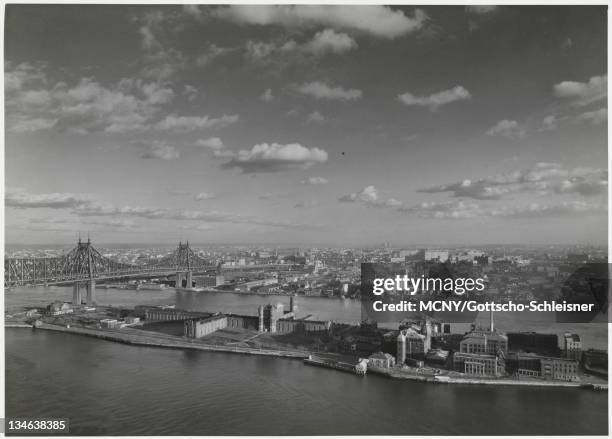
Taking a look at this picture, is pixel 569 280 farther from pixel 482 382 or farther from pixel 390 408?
pixel 390 408

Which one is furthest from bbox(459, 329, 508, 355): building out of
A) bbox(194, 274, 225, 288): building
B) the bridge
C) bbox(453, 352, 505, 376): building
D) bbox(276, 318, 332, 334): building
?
bbox(194, 274, 225, 288): building

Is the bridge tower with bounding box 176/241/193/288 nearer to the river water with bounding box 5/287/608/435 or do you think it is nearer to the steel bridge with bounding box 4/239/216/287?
the steel bridge with bounding box 4/239/216/287

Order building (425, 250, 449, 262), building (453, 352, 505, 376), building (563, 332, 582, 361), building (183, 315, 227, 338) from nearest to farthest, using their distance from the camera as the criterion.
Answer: building (425, 250, 449, 262) < building (453, 352, 505, 376) < building (563, 332, 582, 361) < building (183, 315, 227, 338)

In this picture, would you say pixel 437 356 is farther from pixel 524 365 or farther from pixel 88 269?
pixel 88 269

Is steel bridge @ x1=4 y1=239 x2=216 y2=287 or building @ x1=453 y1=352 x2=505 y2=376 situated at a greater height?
steel bridge @ x1=4 y1=239 x2=216 y2=287

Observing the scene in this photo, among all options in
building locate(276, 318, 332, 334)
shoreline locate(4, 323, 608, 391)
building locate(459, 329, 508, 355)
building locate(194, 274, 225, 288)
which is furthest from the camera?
building locate(194, 274, 225, 288)

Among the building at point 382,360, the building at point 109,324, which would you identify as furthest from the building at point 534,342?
the building at point 109,324

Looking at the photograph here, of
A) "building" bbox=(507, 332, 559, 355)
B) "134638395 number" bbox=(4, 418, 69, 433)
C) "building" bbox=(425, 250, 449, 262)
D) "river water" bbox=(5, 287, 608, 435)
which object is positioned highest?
"building" bbox=(425, 250, 449, 262)

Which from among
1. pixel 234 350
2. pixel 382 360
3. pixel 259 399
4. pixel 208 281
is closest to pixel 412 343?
pixel 382 360
